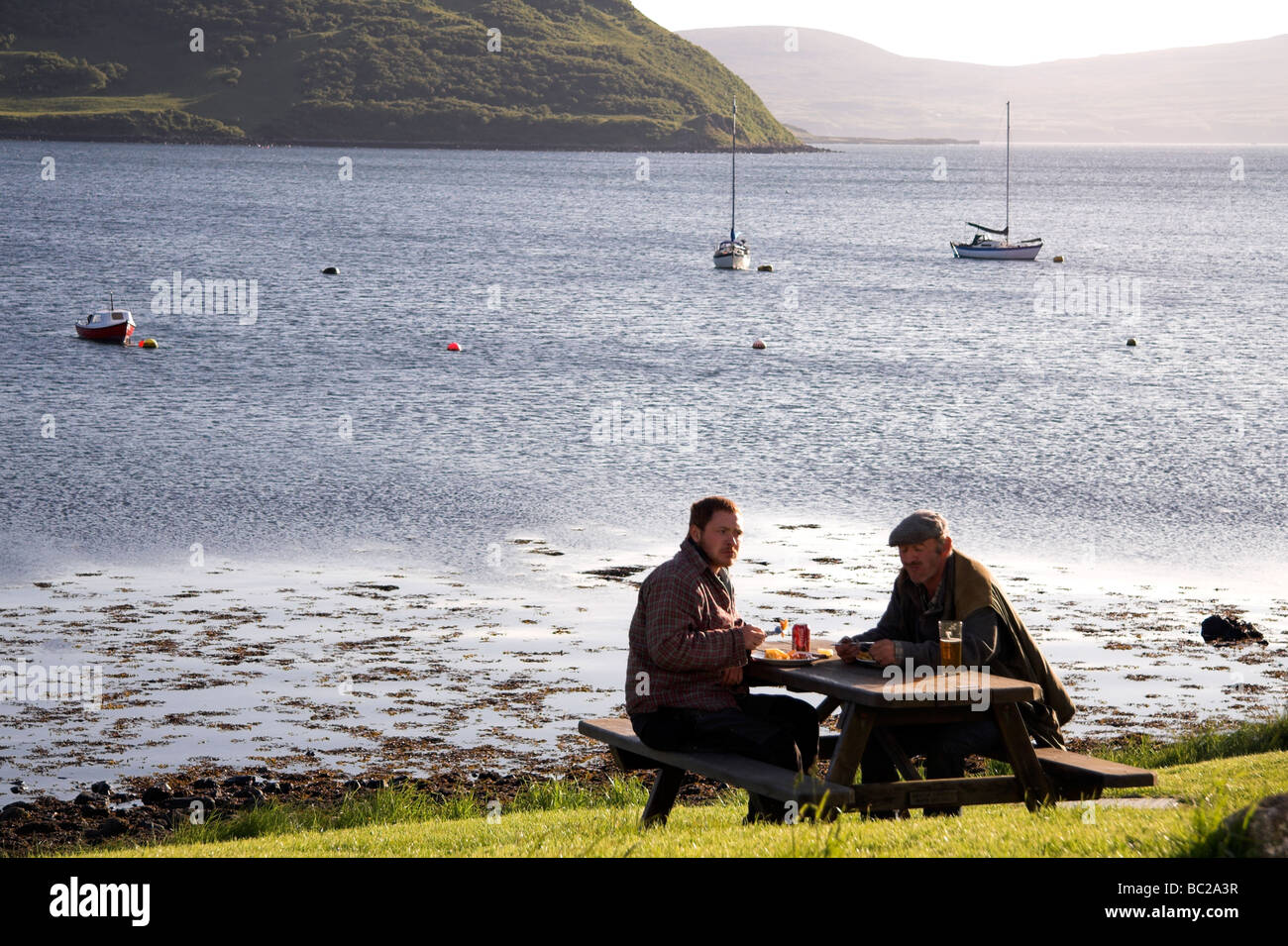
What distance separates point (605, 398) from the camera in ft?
119

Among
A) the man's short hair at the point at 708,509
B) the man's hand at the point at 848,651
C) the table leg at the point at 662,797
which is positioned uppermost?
the man's short hair at the point at 708,509

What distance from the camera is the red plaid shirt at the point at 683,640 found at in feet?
25.1

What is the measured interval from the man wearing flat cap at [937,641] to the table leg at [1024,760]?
23 cm

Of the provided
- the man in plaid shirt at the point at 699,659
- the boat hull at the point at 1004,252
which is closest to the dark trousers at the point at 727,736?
the man in plaid shirt at the point at 699,659

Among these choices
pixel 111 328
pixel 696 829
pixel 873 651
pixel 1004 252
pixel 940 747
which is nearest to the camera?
pixel 873 651

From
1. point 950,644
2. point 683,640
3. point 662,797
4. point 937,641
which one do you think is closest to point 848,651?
point 937,641

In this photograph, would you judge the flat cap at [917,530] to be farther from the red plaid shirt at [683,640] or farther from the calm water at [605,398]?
the calm water at [605,398]

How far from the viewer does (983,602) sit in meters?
7.91

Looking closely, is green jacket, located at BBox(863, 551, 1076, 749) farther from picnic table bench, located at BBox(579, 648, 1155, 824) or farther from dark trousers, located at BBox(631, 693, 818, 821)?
dark trousers, located at BBox(631, 693, 818, 821)

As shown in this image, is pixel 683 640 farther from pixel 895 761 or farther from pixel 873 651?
pixel 895 761

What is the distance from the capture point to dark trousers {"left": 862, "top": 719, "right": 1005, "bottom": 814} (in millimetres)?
8055

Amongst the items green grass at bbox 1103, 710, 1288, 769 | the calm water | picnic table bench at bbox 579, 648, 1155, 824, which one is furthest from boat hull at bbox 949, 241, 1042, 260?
picnic table bench at bbox 579, 648, 1155, 824

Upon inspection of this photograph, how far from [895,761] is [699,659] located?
1364 millimetres
